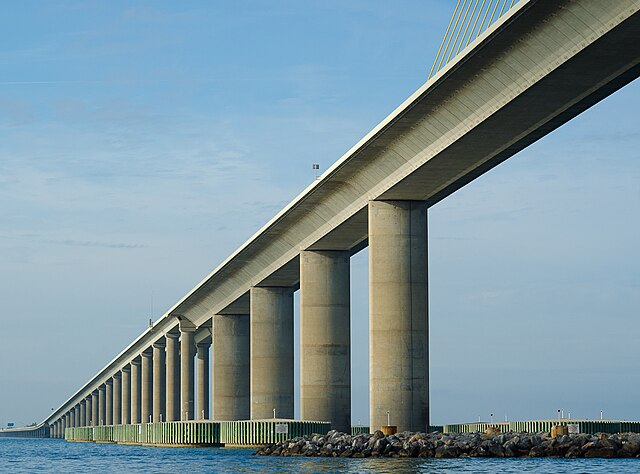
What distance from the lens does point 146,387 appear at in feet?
541

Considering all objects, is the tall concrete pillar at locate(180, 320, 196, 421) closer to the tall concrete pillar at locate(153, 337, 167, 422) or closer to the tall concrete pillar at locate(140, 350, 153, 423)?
the tall concrete pillar at locate(153, 337, 167, 422)

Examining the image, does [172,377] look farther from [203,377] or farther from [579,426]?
[579,426]

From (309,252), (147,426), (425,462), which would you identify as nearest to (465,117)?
(425,462)

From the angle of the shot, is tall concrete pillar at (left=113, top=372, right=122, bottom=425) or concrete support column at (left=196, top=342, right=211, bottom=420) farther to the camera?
tall concrete pillar at (left=113, top=372, right=122, bottom=425)

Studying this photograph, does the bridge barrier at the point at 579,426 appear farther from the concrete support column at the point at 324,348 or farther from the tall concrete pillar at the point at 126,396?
the tall concrete pillar at the point at 126,396

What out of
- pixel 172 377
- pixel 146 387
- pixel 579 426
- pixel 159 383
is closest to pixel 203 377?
pixel 159 383

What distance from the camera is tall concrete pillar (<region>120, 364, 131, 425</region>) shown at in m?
177

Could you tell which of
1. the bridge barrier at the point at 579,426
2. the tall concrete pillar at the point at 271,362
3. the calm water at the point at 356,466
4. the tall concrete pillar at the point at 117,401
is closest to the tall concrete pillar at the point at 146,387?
the tall concrete pillar at the point at 117,401

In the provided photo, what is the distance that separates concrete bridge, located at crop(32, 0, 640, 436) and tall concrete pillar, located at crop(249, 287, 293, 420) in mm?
95

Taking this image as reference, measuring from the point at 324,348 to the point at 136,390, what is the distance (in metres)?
97.6

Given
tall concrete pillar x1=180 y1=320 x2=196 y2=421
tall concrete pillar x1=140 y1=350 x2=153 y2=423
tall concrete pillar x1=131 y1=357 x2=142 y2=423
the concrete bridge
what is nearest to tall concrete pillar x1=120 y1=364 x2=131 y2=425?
tall concrete pillar x1=131 y1=357 x2=142 y2=423

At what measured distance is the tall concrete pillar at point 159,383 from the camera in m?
154

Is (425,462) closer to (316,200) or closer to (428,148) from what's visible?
(428,148)

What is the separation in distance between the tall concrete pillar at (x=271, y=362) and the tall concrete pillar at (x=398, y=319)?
96.8 feet
